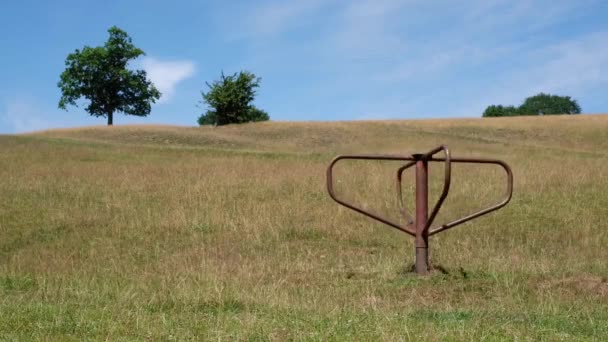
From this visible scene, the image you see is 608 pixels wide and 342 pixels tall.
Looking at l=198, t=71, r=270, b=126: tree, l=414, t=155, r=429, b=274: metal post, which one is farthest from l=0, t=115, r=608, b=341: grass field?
l=198, t=71, r=270, b=126: tree

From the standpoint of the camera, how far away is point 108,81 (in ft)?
209

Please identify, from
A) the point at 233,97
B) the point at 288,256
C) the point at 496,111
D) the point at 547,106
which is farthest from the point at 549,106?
the point at 288,256

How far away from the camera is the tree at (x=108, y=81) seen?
208 ft

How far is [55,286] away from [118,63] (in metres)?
61.0

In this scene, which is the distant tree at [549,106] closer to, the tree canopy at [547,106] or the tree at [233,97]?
the tree canopy at [547,106]

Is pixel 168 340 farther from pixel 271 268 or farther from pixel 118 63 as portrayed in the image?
pixel 118 63

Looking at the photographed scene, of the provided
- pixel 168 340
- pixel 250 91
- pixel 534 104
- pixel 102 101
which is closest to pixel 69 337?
pixel 168 340

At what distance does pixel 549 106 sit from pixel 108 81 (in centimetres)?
7760

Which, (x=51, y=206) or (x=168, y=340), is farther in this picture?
(x=51, y=206)

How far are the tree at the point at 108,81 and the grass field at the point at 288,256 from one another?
44.9 m

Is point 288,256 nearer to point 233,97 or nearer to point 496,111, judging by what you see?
point 233,97

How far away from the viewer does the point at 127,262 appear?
30.8ft

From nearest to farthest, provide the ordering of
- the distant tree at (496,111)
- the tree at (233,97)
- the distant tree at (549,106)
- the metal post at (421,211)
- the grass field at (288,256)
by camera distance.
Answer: the grass field at (288,256), the metal post at (421,211), the tree at (233,97), the distant tree at (496,111), the distant tree at (549,106)

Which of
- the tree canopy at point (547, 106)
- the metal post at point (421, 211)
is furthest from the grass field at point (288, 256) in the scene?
the tree canopy at point (547, 106)
